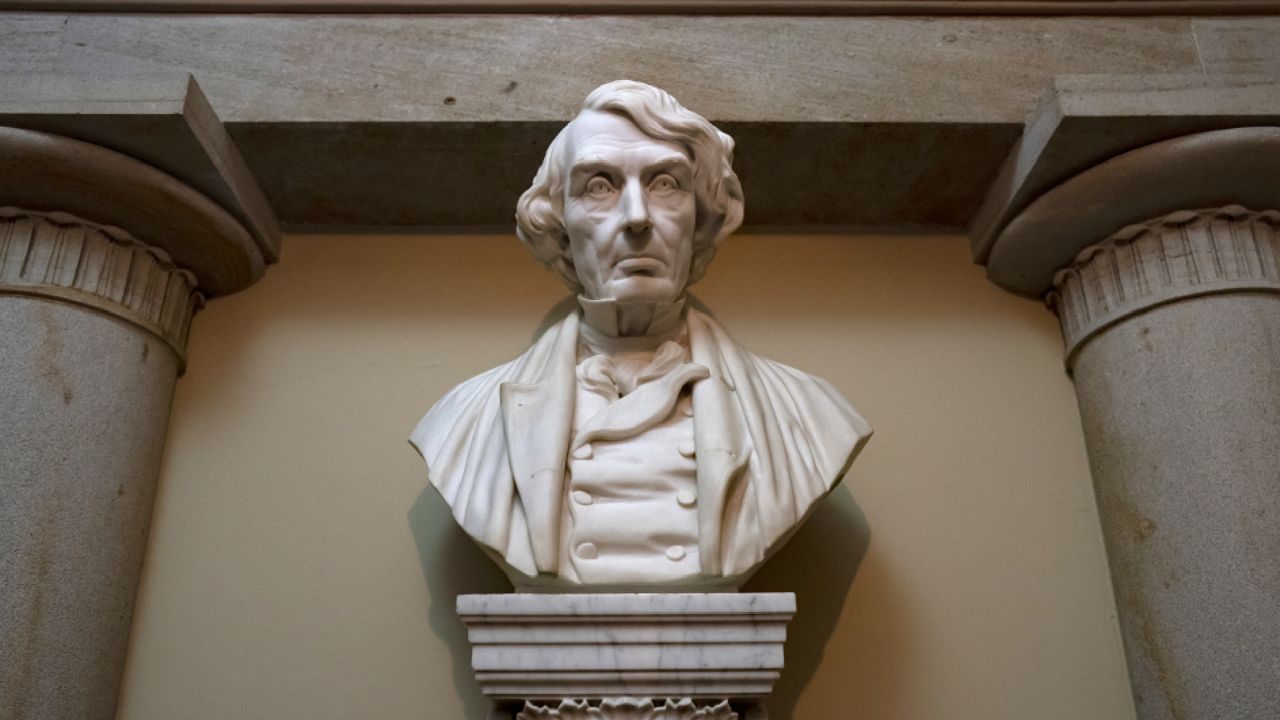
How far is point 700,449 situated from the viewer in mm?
2688

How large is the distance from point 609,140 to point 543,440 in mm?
666

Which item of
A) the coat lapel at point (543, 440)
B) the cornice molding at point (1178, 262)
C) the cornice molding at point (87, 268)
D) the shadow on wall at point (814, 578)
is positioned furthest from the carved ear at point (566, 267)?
the cornice molding at point (1178, 262)

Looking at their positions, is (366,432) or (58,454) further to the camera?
(366,432)

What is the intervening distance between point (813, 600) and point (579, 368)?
826mm

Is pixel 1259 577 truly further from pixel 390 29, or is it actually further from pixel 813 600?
pixel 390 29

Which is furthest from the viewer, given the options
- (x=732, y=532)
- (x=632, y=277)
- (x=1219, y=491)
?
(x=1219, y=491)

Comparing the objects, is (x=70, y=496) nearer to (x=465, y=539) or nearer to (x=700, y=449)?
(x=465, y=539)

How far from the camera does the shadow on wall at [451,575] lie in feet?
10.2

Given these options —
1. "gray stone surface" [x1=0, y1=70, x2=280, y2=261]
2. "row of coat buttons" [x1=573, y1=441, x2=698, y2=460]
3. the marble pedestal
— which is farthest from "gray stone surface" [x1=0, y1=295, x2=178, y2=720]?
"row of coat buttons" [x1=573, y1=441, x2=698, y2=460]

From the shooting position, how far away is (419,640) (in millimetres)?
3164

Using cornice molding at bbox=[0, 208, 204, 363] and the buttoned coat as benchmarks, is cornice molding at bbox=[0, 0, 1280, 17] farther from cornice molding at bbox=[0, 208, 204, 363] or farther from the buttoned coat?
the buttoned coat

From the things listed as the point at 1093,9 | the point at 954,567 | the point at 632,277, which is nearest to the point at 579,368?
the point at 632,277

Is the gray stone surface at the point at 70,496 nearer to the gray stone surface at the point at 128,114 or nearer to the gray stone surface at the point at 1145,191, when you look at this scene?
the gray stone surface at the point at 128,114

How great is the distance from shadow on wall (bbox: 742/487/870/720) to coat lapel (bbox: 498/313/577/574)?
708mm
